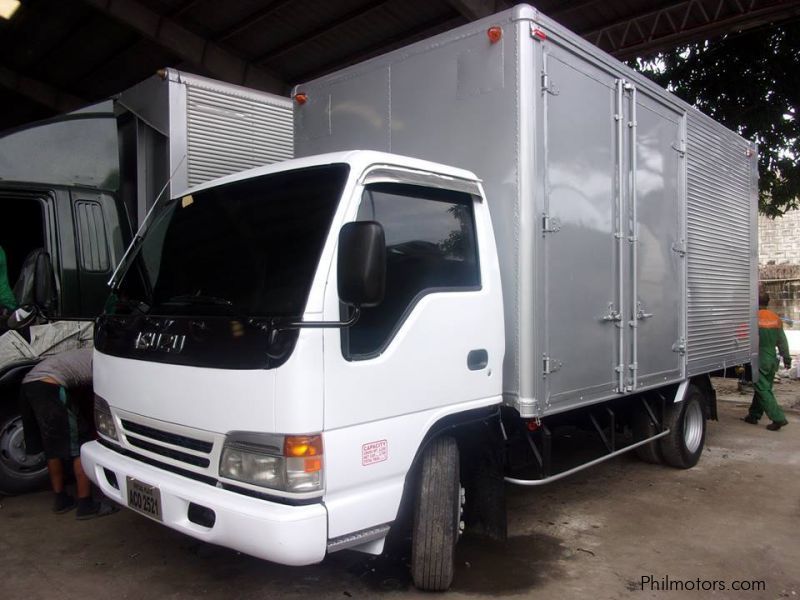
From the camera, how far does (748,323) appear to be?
6.87 metres

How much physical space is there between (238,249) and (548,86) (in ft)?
6.68

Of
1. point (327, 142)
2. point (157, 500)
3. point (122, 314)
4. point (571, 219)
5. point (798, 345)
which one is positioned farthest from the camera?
point (798, 345)

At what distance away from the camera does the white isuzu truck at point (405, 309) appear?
2654 millimetres

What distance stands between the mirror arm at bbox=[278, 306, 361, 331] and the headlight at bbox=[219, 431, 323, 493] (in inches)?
17.5

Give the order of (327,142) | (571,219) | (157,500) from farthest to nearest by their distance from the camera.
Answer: (327,142), (571,219), (157,500)

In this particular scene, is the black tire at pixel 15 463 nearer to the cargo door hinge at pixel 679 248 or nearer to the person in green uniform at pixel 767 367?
the cargo door hinge at pixel 679 248

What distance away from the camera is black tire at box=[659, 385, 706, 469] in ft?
18.4

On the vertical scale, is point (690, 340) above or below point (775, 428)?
above

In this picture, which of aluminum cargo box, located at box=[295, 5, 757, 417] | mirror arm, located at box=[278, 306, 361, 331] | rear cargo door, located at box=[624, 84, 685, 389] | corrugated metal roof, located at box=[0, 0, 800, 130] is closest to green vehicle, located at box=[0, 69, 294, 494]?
aluminum cargo box, located at box=[295, 5, 757, 417]

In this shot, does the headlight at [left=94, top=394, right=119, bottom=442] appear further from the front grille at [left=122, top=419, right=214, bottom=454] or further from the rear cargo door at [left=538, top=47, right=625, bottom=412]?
the rear cargo door at [left=538, top=47, right=625, bottom=412]

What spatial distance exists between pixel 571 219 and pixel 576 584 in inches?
83.8

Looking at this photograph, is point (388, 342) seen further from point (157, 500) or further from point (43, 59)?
point (43, 59)


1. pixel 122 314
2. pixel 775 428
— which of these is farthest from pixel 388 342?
pixel 775 428

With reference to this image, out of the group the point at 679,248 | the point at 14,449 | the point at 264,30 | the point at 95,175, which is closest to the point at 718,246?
the point at 679,248
